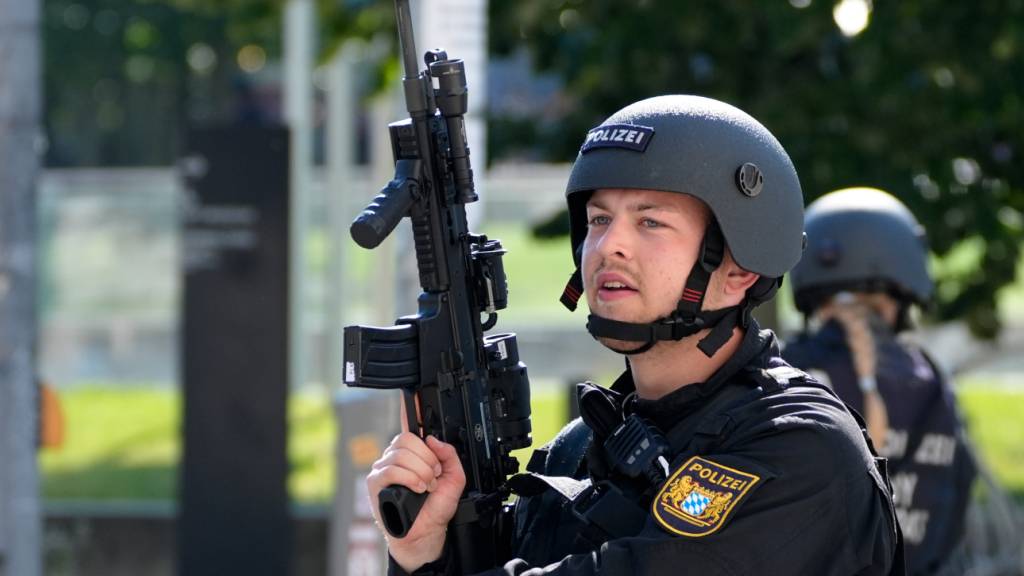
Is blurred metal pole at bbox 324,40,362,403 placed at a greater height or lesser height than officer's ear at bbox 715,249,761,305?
greater

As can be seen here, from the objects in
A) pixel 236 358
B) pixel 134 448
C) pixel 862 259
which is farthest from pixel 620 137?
pixel 134 448

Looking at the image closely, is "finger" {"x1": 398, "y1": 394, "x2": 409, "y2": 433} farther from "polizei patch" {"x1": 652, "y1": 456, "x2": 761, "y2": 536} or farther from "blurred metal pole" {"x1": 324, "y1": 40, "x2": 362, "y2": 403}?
"blurred metal pole" {"x1": 324, "y1": 40, "x2": 362, "y2": 403}

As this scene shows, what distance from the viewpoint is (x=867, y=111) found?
7.40m

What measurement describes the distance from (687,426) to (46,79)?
98.6 feet

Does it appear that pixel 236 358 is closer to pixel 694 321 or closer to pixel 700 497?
pixel 694 321

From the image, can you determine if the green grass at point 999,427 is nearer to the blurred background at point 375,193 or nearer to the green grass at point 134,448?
the blurred background at point 375,193

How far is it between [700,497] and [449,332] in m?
0.61

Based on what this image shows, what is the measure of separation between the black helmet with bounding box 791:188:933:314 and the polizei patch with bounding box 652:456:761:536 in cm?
267

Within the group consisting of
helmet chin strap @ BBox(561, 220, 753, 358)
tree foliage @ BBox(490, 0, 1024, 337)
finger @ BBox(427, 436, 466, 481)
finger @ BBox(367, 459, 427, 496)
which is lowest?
finger @ BBox(367, 459, 427, 496)

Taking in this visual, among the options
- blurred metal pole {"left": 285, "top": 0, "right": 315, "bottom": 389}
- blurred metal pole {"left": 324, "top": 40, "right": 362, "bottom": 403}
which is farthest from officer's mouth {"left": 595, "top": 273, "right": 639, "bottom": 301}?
blurred metal pole {"left": 285, "top": 0, "right": 315, "bottom": 389}

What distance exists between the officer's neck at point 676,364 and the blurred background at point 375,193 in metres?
2.45

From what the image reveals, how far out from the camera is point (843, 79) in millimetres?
7559

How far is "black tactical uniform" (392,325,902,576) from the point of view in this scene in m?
2.43

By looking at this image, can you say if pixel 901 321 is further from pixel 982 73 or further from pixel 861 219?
pixel 982 73
